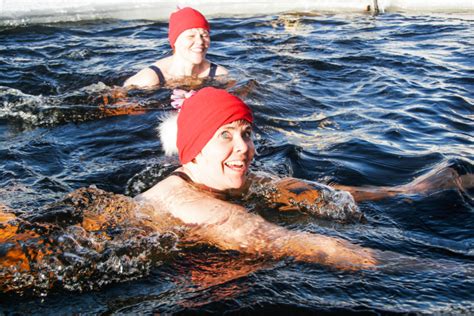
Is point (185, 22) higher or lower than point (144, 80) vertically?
higher

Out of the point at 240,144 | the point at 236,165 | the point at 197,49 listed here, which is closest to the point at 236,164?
the point at 236,165

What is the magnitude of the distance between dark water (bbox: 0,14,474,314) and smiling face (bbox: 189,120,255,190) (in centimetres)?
52

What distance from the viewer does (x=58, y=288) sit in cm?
388

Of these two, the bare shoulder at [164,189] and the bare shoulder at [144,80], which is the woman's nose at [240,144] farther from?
the bare shoulder at [144,80]

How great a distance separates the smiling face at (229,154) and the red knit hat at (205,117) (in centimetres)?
4

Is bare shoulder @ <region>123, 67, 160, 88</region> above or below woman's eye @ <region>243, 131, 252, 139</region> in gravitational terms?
below

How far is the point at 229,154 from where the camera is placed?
14.5ft

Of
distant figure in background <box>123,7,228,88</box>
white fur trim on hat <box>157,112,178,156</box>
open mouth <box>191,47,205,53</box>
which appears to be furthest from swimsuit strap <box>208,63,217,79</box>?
white fur trim on hat <box>157,112,178,156</box>

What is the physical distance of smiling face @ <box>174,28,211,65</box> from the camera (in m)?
8.50

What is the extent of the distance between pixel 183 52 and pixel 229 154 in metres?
4.47

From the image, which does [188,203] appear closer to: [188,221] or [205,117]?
[188,221]

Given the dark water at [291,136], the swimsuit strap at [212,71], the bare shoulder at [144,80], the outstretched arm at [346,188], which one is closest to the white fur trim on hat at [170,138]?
the dark water at [291,136]

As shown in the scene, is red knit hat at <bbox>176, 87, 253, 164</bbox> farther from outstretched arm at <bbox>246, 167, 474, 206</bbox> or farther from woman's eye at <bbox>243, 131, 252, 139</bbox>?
outstretched arm at <bbox>246, 167, 474, 206</bbox>

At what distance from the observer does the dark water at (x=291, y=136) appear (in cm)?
379
